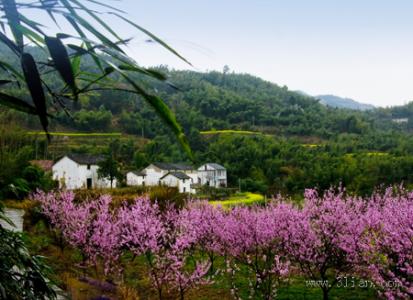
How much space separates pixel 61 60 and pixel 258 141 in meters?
67.1

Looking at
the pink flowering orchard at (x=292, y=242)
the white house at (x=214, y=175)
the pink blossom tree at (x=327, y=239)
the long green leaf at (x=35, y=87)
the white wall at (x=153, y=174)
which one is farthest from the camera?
the white house at (x=214, y=175)

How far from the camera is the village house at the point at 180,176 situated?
48.2 m

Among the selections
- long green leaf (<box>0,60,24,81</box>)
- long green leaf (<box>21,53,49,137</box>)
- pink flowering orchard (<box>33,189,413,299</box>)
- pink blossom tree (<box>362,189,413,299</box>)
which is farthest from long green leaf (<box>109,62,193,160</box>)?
pink flowering orchard (<box>33,189,413,299</box>)

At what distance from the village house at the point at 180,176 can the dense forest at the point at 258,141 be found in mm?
1712

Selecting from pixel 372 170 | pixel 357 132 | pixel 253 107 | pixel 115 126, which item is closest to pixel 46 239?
pixel 372 170

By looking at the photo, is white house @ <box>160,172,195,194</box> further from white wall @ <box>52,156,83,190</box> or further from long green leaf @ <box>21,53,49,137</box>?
long green leaf @ <box>21,53,49,137</box>

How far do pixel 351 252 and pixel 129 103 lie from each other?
268 feet

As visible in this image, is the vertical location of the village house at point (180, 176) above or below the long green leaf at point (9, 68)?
below

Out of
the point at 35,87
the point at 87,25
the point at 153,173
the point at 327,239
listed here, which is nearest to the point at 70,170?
the point at 153,173

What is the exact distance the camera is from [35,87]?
0.69m

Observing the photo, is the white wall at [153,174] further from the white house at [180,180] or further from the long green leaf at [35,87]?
the long green leaf at [35,87]

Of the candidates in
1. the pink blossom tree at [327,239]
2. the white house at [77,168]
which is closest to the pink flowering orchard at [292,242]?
the pink blossom tree at [327,239]

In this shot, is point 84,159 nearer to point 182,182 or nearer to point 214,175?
point 182,182

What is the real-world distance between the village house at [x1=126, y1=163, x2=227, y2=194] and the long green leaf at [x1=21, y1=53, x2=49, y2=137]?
43.7 metres
